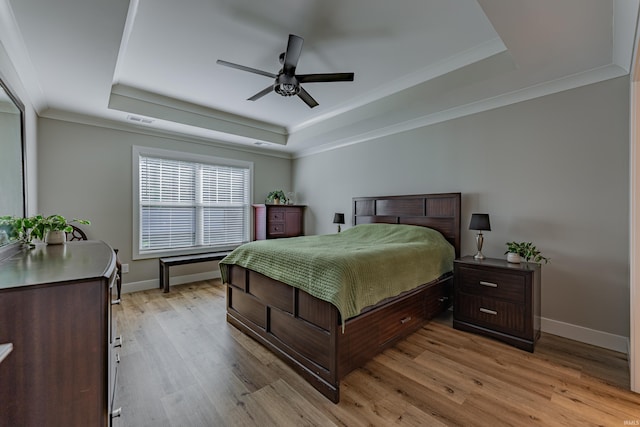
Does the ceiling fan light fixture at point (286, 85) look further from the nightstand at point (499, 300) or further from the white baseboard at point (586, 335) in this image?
the white baseboard at point (586, 335)

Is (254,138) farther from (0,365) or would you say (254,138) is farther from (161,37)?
(0,365)

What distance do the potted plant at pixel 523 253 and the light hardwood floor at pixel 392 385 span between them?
0.80 meters

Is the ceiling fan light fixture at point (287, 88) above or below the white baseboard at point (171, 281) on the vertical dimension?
above

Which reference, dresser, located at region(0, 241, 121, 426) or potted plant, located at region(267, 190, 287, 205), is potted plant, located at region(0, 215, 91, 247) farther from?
potted plant, located at region(267, 190, 287, 205)

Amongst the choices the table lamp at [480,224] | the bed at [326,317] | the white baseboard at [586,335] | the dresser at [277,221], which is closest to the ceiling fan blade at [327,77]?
the bed at [326,317]

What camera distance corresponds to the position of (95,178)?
13.3ft

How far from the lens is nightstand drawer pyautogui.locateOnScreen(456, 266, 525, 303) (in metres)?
2.60

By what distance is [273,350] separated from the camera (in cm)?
248

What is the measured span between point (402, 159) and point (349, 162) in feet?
3.60

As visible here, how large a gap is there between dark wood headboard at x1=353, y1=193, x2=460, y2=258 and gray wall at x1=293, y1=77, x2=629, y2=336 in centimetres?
13

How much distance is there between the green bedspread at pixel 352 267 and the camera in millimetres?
2031

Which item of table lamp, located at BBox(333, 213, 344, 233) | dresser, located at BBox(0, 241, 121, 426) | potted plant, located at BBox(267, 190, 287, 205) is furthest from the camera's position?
potted plant, located at BBox(267, 190, 287, 205)

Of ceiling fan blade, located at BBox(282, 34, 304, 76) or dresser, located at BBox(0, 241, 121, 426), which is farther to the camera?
ceiling fan blade, located at BBox(282, 34, 304, 76)

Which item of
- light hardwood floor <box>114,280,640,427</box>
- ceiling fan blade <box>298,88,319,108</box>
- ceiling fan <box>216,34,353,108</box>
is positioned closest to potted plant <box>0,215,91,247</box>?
light hardwood floor <box>114,280,640,427</box>
